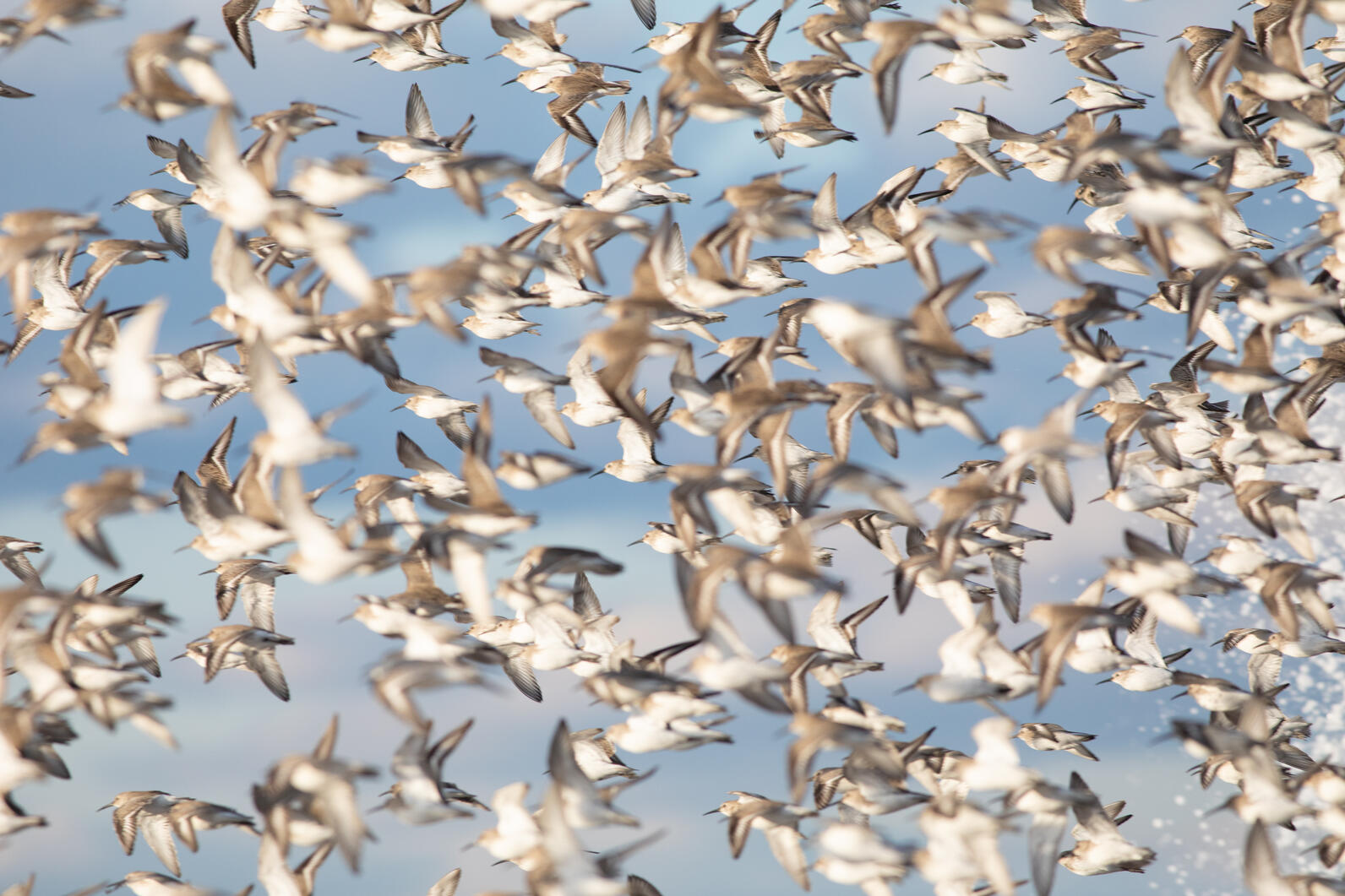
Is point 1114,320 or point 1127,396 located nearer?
point 1114,320

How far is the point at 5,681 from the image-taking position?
15281mm

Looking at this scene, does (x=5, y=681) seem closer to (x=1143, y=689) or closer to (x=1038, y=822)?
(x=1038, y=822)

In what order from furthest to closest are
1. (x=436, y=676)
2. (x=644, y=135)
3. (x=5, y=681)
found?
(x=644, y=135), (x=5, y=681), (x=436, y=676)

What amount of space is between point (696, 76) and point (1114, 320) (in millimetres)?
6031

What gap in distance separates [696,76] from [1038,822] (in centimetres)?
967

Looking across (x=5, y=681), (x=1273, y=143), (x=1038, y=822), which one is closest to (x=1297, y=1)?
(x=1273, y=143)

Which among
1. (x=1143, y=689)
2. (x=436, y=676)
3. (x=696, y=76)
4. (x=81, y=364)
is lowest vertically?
(x=1143, y=689)

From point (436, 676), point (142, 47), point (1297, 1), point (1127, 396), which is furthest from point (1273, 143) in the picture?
point (142, 47)

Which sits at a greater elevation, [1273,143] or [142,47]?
[142,47]

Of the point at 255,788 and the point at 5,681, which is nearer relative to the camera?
the point at 255,788

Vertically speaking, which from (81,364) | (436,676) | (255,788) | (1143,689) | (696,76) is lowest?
(1143,689)

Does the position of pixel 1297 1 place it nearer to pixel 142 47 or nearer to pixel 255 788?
pixel 142 47

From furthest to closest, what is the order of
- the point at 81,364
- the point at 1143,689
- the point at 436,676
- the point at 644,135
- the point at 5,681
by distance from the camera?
the point at 644,135 → the point at 1143,689 → the point at 81,364 → the point at 5,681 → the point at 436,676

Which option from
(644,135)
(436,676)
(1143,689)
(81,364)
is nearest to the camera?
(436,676)
